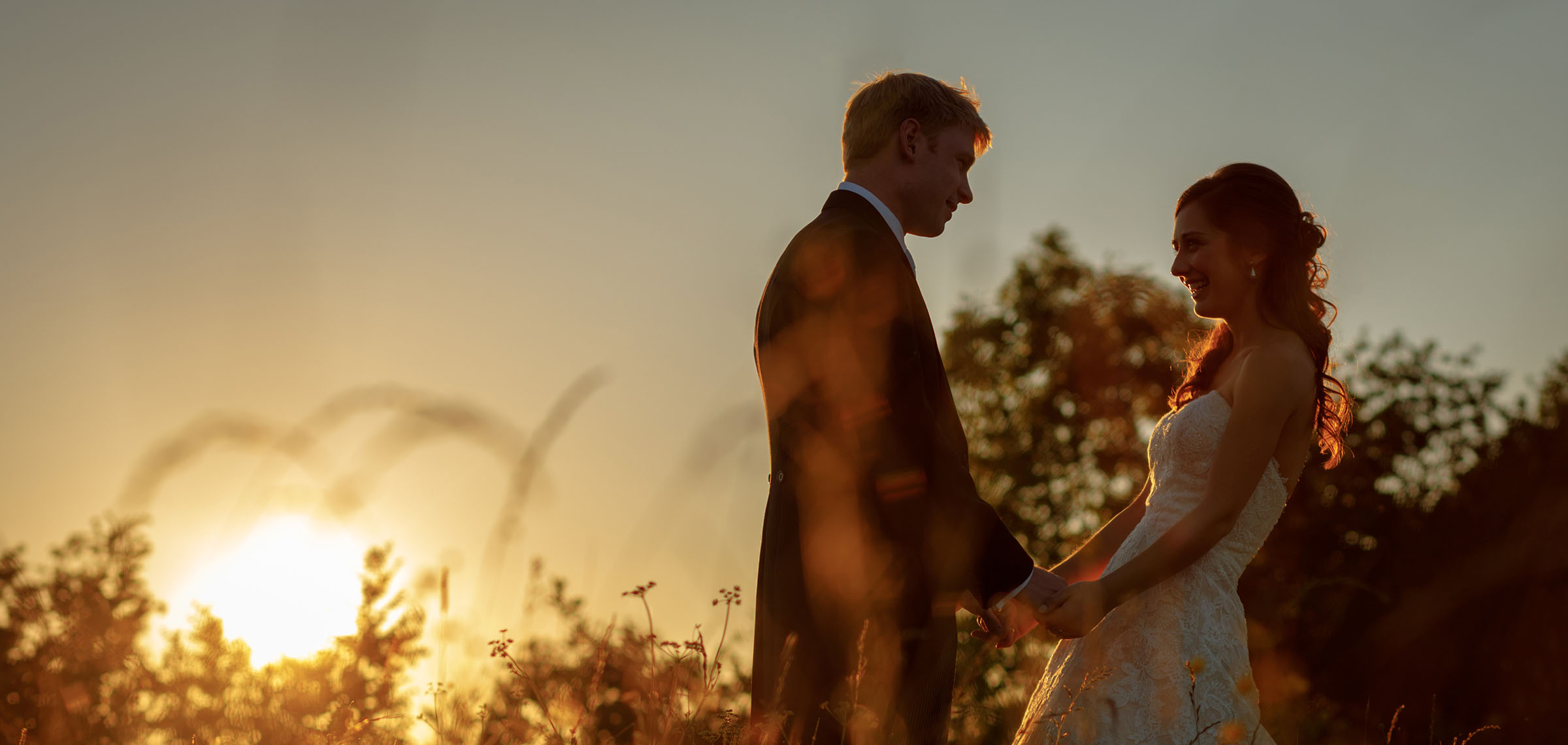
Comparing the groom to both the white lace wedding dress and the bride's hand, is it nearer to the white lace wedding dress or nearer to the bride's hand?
the bride's hand

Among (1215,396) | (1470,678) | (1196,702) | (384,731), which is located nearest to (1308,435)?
(1215,396)

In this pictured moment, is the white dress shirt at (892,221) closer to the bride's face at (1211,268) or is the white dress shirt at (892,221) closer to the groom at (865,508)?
the groom at (865,508)

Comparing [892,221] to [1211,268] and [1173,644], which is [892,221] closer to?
[1211,268]

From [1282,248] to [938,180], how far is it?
1215 mm

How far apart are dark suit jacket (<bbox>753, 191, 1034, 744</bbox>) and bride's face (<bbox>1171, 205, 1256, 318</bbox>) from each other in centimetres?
107

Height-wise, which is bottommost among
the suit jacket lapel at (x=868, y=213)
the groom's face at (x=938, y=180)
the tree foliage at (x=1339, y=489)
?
the suit jacket lapel at (x=868, y=213)

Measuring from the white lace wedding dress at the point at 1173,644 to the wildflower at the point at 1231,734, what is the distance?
0.03 metres

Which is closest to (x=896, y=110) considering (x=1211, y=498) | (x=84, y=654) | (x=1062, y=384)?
(x=1211, y=498)

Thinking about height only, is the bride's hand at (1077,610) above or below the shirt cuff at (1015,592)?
below

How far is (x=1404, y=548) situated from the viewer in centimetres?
1174

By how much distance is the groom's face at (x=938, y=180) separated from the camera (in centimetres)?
355

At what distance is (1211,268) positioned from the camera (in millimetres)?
3588

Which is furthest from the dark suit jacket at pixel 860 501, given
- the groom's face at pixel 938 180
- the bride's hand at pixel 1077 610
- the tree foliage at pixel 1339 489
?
the tree foliage at pixel 1339 489

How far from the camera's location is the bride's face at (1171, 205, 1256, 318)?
11.7 feet
